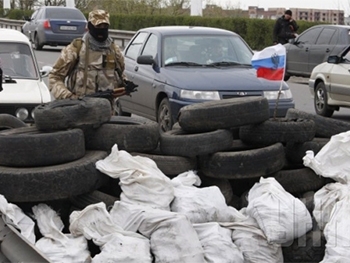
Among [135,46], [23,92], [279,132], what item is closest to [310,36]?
[135,46]

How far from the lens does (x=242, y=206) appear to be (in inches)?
269

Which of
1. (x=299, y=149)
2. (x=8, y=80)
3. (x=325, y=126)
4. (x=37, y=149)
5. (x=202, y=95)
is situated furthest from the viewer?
(x=202, y=95)

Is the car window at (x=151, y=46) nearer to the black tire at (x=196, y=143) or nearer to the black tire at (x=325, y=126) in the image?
the black tire at (x=325, y=126)

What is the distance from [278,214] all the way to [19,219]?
1.82 metres

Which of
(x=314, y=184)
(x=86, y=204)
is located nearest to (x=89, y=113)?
(x=86, y=204)

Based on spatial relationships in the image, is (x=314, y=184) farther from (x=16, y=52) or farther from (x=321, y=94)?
(x=321, y=94)

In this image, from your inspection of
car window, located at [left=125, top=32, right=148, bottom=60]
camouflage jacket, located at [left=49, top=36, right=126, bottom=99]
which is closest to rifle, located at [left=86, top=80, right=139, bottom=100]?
camouflage jacket, located at [left=49, top=36, right=126, bottom=99]

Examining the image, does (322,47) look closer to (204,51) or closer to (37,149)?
(204,51)

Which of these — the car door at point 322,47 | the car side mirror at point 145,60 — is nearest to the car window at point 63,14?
the car door at point 322,47

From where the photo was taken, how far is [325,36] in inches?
923

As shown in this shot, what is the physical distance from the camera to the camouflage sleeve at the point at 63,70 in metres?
8.66

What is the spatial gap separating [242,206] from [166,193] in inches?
41.0

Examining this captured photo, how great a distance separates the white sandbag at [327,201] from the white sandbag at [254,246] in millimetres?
439

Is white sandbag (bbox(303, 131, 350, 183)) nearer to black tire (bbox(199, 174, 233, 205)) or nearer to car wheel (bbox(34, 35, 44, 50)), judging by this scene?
black tire (bbox(199, 174, 233, 205))
